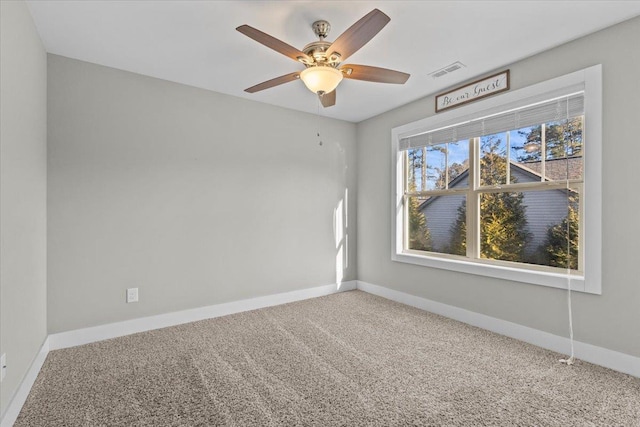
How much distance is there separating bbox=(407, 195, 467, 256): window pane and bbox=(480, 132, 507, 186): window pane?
1.15 ft

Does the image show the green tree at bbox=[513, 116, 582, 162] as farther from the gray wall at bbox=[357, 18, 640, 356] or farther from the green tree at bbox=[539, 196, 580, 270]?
the green tree at bbox=[539, 196, 580, 270]

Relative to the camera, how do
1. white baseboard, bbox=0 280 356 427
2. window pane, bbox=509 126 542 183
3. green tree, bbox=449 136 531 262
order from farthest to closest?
green tree, bbox=449 136 531 262, window pane, bbox=509 126 542 183, white baseboard, bbox=0 280 356 427

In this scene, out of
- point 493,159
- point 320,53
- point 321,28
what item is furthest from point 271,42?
point 493,159

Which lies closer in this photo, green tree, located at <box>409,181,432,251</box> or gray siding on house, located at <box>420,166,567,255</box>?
gray siding on house, located at <box>420,166,567,255</box>

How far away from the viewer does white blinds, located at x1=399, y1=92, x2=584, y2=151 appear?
2.49 metres

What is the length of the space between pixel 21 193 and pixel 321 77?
79.3 inches

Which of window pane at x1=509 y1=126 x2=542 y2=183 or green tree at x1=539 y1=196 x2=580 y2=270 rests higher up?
window pane at x1=509 y1=126 x2=542 y2=183

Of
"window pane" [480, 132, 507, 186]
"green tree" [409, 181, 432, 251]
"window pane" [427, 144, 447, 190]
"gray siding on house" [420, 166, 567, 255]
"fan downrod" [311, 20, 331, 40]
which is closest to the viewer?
"fan downrod" [311, 20, 331, 40]

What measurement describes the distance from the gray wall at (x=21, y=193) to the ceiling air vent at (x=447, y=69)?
121 inches

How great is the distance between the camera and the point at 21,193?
1929 mm

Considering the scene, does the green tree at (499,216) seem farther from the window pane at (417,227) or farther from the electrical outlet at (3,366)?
the electrical outlet at (3,366)

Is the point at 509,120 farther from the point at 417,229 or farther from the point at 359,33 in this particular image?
the point at 359,33

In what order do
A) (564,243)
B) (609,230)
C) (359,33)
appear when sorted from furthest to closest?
(564,243), (609,230), (359,33)

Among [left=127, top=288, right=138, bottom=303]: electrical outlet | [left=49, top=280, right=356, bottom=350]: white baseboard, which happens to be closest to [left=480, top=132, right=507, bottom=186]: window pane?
[left=49, top=280, right=356, bottom=350]: white baseboard
